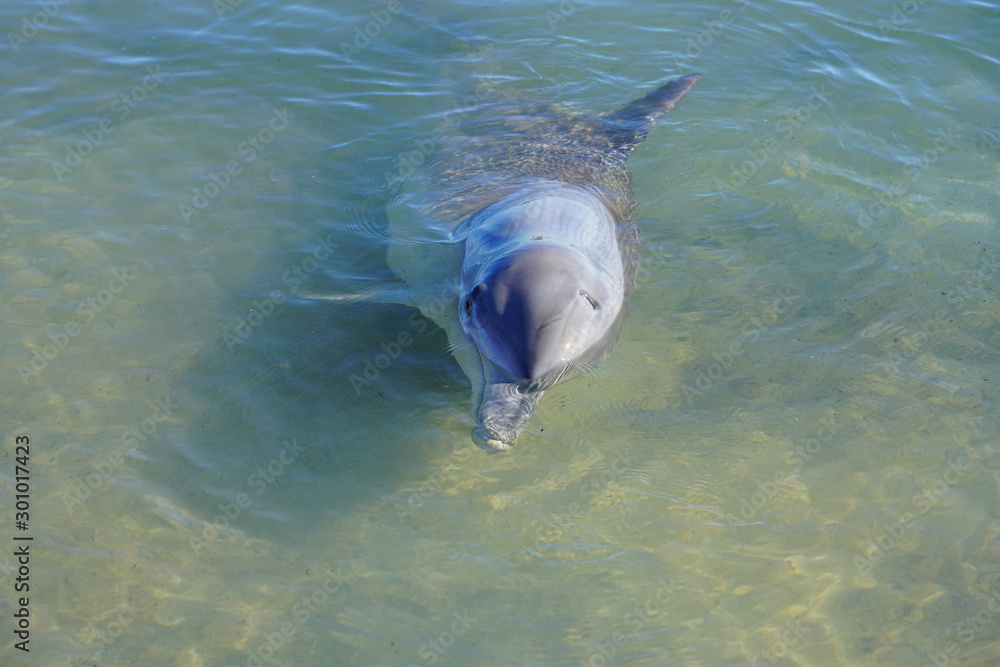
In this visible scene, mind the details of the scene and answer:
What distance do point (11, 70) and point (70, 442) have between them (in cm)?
679

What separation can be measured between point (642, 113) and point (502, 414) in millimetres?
5532

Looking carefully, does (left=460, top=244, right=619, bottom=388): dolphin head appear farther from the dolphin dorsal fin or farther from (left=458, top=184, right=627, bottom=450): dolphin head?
the dolphin dorsal fin

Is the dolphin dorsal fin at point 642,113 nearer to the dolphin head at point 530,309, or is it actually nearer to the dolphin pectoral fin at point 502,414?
the dolphin head at point 530,309

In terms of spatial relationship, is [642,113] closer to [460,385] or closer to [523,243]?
[523,243]

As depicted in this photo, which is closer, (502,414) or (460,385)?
(502,414)

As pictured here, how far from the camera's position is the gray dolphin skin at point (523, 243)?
5.49 meters

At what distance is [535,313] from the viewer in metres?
5.43

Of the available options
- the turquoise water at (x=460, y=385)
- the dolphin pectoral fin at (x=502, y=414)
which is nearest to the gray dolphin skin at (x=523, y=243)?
the dolphin pectoral fin at (x=502, y=414)

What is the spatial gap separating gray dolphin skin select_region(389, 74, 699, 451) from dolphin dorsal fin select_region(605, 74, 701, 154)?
2cm

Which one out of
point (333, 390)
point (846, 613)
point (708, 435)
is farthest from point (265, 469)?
point (846, 613)

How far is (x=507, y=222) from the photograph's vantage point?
22.1 ft

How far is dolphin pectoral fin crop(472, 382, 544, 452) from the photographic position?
534cm

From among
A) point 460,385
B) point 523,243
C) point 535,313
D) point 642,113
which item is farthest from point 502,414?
point 642,113

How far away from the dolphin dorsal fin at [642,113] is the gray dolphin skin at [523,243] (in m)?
0.02
